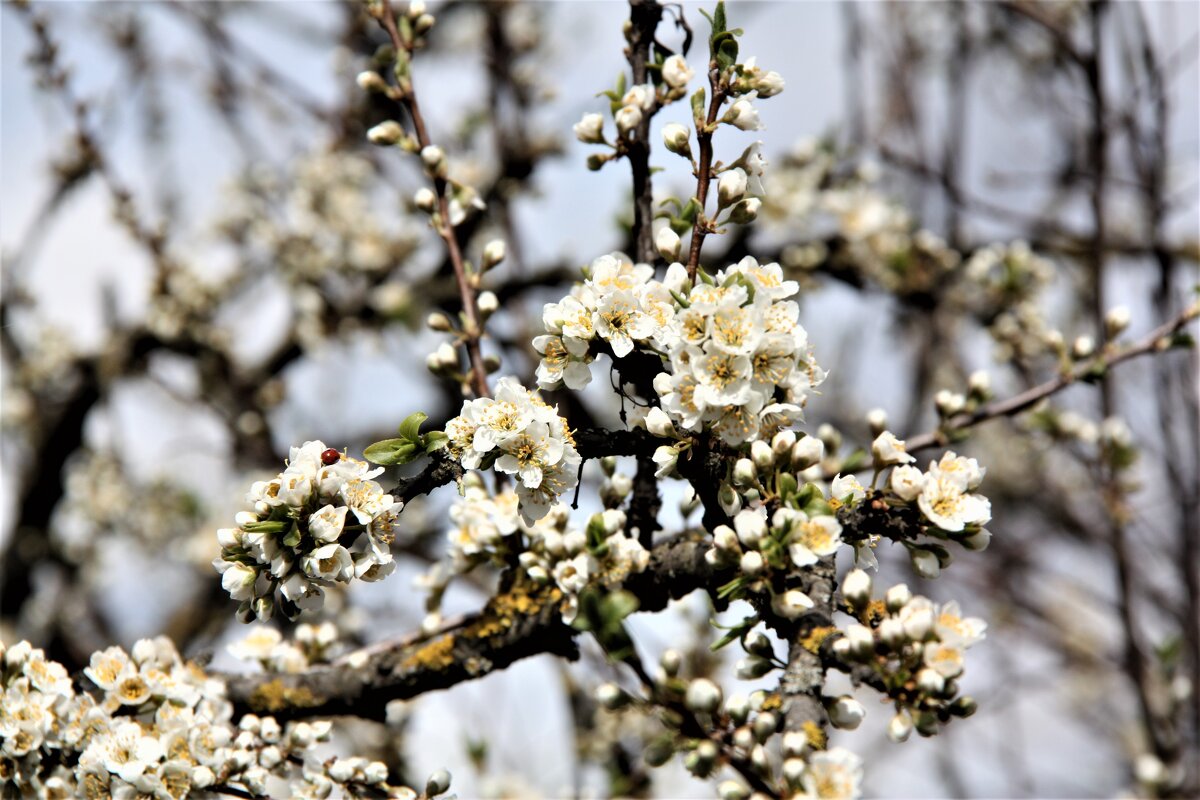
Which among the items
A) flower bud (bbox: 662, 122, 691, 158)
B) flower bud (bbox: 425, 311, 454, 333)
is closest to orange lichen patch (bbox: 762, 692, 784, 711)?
flower bud (bbox: 662, 122, 691, 158)

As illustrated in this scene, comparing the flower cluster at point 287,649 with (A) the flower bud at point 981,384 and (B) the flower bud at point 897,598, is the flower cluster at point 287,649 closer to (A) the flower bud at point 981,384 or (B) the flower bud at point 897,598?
(B) the flower bud at point 897,598

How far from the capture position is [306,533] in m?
1.34

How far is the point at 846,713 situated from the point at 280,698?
114 centimetres

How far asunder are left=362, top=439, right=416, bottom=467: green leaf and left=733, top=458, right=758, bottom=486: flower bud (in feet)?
1.55

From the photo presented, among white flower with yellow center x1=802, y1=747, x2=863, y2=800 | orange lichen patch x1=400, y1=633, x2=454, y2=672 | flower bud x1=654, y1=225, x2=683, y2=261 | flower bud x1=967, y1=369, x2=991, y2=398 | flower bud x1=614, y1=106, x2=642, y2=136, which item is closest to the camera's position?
white flower with yellow center x1=802, y1=747, x2=863, y2=800

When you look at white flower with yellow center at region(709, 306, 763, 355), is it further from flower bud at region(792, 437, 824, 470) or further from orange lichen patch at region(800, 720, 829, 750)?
orange lichen patch at region(800, 720, 829, 750)

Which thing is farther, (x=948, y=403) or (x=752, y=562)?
(x=948, y=403)

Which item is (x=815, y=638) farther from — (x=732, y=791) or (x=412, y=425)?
(x=412, y=425)

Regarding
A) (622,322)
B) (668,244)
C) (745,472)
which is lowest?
(745,472)

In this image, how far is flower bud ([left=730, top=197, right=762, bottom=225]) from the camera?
4.98 ft


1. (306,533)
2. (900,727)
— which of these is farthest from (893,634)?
(306,533)

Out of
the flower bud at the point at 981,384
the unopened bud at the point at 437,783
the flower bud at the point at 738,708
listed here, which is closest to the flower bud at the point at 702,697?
the flower bud at the point at 738,708

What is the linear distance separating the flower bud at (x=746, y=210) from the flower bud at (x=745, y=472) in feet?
1.34

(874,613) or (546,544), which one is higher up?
(546,544)
